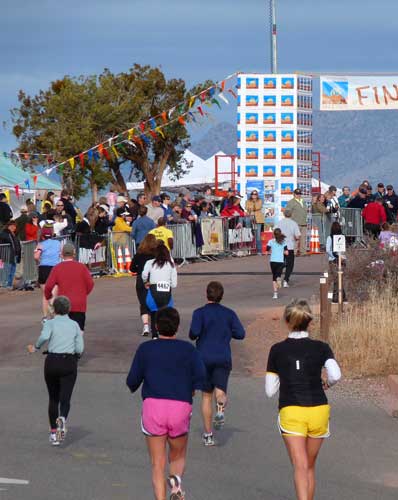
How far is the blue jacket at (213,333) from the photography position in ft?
38.1

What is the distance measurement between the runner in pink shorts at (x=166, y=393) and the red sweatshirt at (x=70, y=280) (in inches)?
270

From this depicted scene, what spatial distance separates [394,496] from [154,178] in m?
65.9

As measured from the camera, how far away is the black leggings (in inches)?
466

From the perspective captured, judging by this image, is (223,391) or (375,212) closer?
(223,391)

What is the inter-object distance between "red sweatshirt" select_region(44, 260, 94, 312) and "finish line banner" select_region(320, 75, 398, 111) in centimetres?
2834

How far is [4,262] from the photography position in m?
27.1

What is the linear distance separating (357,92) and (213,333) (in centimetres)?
3256

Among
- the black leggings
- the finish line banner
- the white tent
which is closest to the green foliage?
the white tent

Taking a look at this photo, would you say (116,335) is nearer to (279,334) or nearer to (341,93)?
(279,334)

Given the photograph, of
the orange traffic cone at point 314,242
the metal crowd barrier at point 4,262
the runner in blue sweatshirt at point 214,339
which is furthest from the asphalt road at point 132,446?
the orange traffic cone at point 314,242

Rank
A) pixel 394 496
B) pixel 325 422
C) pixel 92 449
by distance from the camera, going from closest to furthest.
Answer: pixel 325 422, pixel 394 496, pixel 92 449

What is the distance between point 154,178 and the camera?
75.0 metres

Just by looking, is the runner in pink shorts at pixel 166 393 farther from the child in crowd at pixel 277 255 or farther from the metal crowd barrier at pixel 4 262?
the metal crowd barrier at pixel 4 262

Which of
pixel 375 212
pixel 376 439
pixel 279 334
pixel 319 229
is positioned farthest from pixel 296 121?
pixel 376 439
